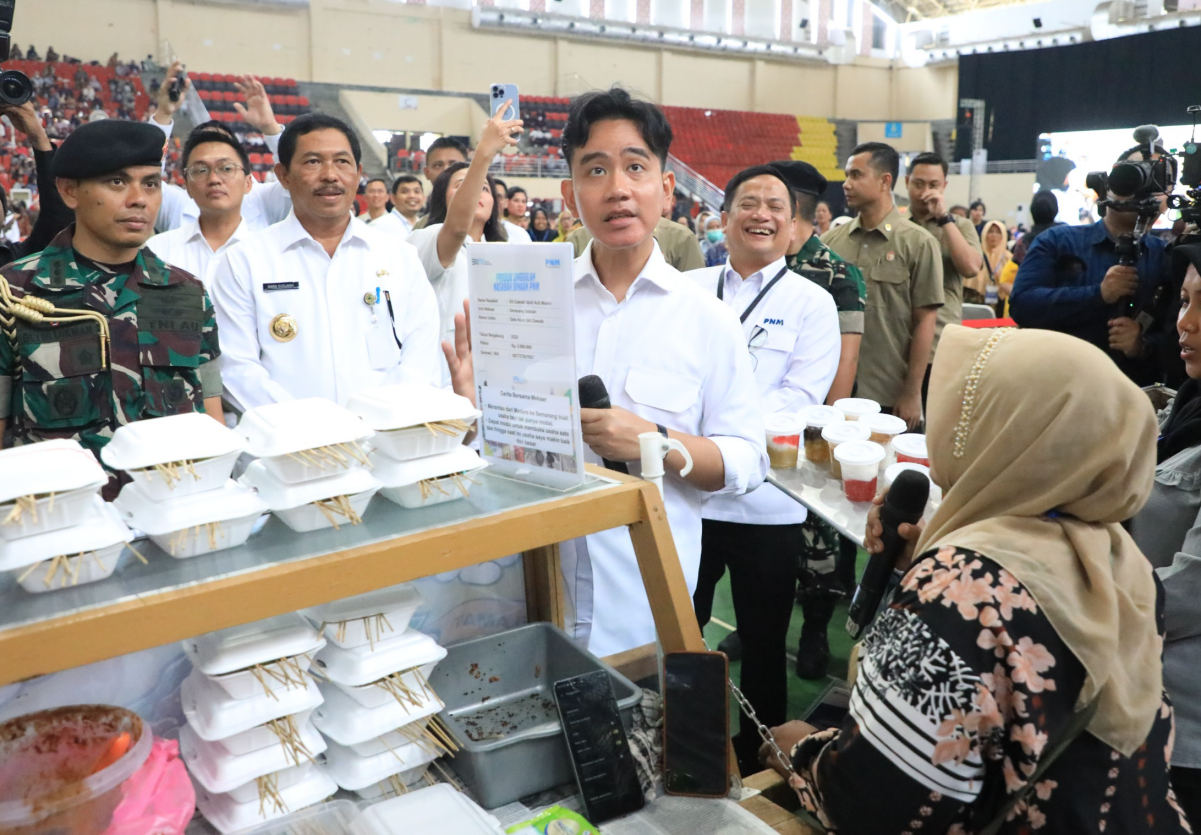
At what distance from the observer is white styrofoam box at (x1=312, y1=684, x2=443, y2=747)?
1.16 metres

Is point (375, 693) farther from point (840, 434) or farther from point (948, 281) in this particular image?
point (948, 281)

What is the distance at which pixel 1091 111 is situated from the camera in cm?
1622

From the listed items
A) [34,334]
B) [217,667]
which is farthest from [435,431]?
[34,334]

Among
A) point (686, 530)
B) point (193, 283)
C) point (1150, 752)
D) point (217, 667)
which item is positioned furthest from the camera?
point (193, 283)

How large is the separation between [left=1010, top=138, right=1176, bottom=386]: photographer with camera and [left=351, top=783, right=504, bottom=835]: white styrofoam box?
2.77 metres

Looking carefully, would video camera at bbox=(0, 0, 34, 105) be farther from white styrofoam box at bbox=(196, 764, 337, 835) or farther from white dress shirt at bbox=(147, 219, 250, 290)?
white styrofoam box at bbox=(196, 764, 337, 835)

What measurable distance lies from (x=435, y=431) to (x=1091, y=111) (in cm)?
1828

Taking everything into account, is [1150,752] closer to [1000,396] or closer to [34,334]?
[1000,396]

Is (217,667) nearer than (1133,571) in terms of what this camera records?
Yes

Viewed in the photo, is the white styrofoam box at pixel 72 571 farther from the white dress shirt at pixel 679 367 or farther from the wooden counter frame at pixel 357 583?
the white dress shirt at pixel 679 367

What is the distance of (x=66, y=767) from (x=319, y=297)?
70.8 inches

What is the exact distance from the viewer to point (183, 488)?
1.03 meters

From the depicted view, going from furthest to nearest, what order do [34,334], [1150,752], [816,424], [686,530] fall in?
[816,424], [34,334], [686,530], [1150,752]

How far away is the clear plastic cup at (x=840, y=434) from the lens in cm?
245
